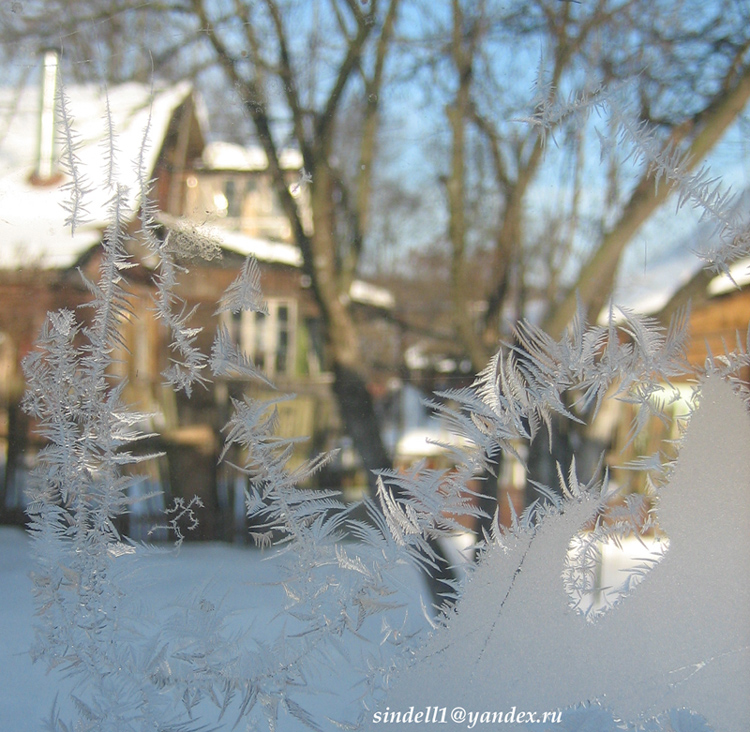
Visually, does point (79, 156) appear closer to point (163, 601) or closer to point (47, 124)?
point (47, 124)

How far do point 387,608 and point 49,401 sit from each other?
68cm

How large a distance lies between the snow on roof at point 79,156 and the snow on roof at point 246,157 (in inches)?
4.0

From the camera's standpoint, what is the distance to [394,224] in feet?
3.67

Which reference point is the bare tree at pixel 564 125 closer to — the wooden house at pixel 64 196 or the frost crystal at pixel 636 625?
the frost crystal at pixel 636 625

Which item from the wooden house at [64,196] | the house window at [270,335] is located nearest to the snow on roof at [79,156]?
the wooden house at [64,196]

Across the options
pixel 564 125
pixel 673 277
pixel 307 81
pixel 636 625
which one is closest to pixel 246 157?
pixel 307 81

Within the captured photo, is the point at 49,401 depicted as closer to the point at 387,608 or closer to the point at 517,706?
the point at 387,608

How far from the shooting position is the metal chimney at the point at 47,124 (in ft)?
3.47

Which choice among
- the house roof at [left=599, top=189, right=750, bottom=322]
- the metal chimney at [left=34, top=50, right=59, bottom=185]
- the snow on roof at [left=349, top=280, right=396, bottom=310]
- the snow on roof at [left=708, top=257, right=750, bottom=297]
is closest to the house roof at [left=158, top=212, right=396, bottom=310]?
the snow on roof at [left=349, top=280, right=396, bottom=310]

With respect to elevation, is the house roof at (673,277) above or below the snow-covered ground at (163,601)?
above

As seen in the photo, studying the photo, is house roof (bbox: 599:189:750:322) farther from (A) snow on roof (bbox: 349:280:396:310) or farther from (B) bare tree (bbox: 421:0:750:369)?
(A) snow on roof (bbox: 349:280:396:310)

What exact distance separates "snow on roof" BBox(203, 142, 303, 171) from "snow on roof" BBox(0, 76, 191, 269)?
4.0 inches

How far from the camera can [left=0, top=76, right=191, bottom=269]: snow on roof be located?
1.05 m

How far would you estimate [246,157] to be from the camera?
1125 millimetres
